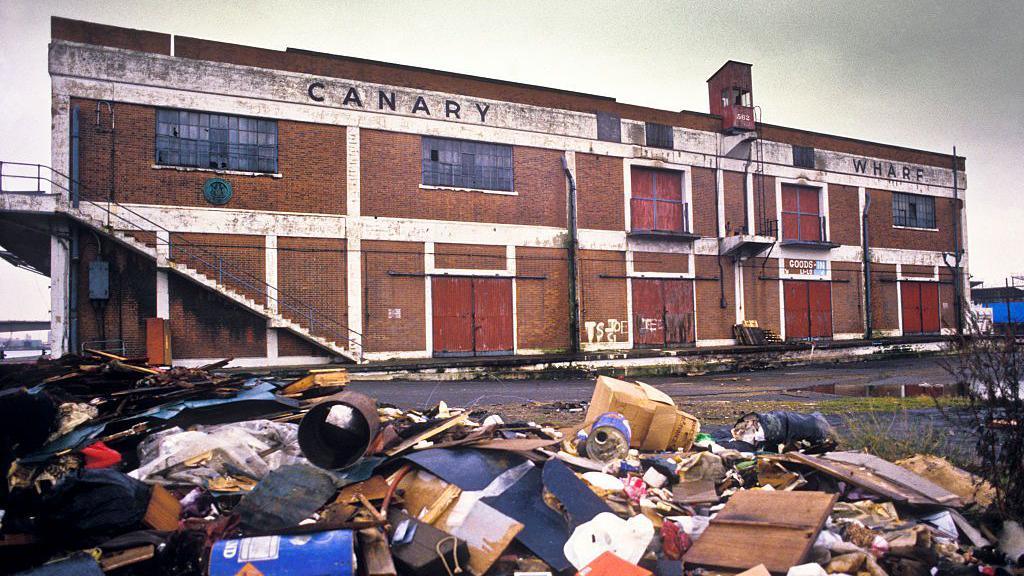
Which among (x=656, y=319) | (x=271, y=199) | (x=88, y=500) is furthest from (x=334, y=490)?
(x=656, y=319)

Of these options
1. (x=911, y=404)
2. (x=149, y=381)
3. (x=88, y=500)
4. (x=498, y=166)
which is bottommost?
(x=911, y=404)

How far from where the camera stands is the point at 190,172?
15.2 m

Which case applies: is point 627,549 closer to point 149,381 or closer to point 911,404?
point 149,381

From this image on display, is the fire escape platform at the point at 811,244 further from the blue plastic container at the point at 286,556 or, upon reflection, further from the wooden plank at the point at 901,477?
the blue plastic container at the point at 286,556

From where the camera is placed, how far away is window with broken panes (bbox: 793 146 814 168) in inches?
932

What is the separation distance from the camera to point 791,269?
23172mm

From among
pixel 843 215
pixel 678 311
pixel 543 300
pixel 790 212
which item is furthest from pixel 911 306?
pixel 543 300

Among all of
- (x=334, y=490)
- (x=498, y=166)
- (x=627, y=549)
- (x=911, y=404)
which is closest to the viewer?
(x=627, y=549)

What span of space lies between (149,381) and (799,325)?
76.7ft

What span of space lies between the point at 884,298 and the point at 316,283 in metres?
24.2

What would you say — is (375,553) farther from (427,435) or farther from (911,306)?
(911,306)

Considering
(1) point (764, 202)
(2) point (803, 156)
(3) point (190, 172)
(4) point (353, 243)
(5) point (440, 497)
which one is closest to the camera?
(5) point (440, 497)

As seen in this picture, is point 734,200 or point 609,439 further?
point 734,200

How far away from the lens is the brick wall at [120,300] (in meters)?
14.2
